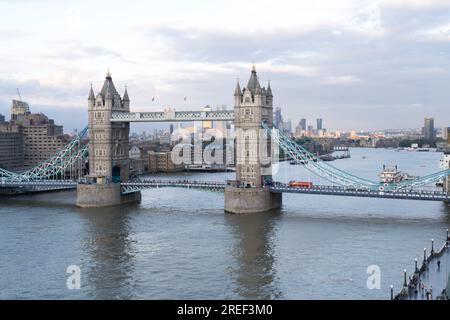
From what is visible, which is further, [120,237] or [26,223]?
[26,223]

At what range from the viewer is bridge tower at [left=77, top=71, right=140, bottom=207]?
58.3 metres

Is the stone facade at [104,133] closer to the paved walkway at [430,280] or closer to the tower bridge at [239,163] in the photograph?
the tower bridge at [239,163]

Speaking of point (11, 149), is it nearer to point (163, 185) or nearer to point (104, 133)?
point (104, 133)

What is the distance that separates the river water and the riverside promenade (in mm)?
2479

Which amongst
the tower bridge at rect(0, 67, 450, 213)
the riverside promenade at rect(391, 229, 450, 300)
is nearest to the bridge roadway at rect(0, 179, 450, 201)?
the tower bridge at rect(0, 67, 450, 213)

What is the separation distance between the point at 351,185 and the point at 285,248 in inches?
858

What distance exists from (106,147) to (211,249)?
28.1 m

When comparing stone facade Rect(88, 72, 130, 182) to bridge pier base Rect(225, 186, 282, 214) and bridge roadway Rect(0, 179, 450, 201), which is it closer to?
bridge roadway Rect(0, 179, 450, 201)

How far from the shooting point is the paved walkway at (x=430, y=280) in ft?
68.3

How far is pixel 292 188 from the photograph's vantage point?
53125mm

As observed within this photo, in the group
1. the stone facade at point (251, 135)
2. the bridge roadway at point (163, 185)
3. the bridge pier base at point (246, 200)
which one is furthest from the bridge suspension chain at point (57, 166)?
the bridge pier base at point (246, 200)
